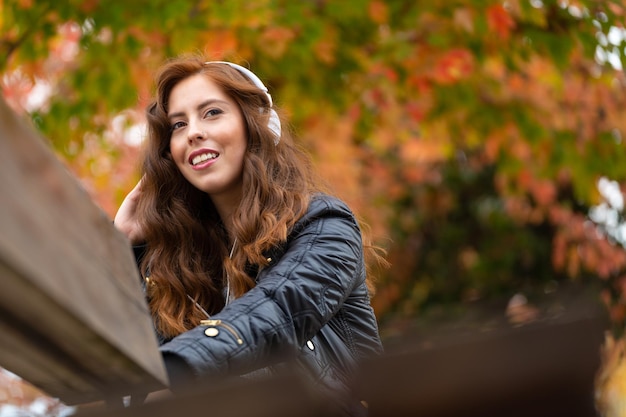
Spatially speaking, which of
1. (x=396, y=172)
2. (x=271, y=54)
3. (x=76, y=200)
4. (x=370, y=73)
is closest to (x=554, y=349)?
(x=76, y=200)

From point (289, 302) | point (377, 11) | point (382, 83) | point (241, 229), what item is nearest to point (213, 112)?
point (241, 229)

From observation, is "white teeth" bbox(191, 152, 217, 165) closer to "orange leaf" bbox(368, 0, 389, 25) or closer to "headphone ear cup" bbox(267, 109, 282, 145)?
"headphone ear cup" bbox(267, 109, 282, 145)

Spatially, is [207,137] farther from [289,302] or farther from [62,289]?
[62,289]

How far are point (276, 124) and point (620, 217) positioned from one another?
737 cm

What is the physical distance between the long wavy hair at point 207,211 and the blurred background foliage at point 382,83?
1090 millimetres

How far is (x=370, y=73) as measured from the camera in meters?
6.73

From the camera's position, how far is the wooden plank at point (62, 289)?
0.78m

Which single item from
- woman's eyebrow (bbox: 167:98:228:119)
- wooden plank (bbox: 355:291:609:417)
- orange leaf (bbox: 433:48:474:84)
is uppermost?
orange leaf (bbox: 433:48:474:84)

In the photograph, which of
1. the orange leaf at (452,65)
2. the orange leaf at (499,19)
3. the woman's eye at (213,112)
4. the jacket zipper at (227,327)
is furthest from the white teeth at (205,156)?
the orange leaf at (452,65)

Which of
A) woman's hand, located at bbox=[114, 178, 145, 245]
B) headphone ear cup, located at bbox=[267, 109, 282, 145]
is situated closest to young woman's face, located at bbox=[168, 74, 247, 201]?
headphone ear cup, located at bbox=[267, 109, 282, 145]

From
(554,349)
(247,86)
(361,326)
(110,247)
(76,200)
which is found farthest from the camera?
(247,86)

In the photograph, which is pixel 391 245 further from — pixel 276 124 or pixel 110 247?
pixel 110 247

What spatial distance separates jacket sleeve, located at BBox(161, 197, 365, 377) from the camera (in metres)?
1.66

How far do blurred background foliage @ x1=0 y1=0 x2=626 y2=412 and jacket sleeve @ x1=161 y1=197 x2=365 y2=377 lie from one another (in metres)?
1.73
